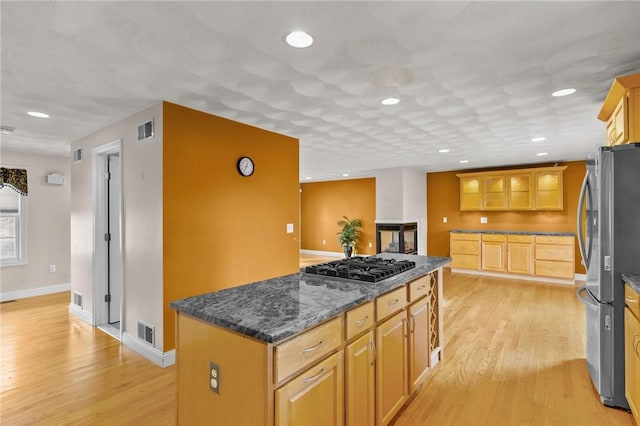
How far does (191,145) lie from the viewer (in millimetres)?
3133

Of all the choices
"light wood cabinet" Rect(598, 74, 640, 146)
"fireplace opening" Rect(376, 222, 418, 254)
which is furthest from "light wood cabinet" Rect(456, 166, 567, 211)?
"light wood cabinet" Rect(598, 74, 640, 146)

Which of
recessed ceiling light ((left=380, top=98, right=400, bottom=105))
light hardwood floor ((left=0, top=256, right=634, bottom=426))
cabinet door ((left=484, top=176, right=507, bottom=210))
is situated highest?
recessed ceiling light ((left=380, top=98, right=400, bottom=105))

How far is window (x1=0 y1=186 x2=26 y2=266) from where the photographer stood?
522cm

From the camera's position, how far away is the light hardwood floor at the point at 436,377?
7.32ft

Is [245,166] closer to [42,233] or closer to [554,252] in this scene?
[42,233]

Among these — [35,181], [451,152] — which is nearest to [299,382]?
[451,152]

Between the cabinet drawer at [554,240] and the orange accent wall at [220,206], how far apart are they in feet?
16.5

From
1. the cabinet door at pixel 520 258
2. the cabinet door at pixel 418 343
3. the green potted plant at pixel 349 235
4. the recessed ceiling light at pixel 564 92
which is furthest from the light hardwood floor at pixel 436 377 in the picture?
the green potted plant at pixel 349 235

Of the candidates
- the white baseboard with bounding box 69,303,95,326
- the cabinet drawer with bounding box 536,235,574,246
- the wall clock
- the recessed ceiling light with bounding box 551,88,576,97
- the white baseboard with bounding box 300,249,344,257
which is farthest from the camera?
the white baseboard with bounding box 300,249,344,257

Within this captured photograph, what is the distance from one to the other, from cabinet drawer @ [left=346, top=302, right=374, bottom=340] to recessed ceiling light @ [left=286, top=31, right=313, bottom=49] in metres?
1.53

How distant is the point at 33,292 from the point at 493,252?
27.7 feet

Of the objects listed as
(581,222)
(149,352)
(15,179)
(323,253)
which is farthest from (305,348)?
(323,253)

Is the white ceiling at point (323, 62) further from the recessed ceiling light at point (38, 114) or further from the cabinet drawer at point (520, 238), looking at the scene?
the cabinet drawer at point (520, 238)

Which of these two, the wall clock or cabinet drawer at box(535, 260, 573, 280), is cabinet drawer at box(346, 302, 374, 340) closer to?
the wall clock
